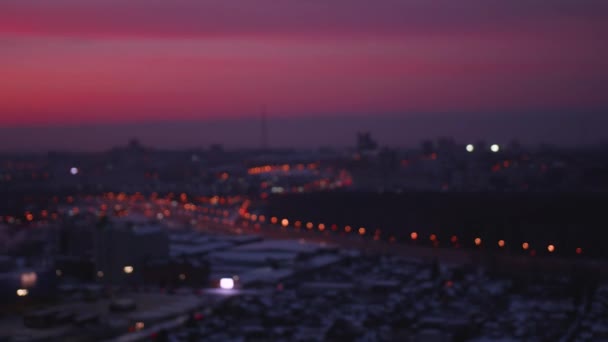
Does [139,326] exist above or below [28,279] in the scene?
below

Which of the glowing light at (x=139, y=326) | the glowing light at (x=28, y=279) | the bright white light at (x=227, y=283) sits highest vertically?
the glowing light at (x=28, y=279)

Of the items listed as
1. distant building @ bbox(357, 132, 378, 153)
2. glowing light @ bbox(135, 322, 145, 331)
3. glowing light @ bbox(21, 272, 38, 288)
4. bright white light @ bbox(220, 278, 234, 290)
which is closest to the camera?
glowing light @ bbox(135, 322, 145, 331)

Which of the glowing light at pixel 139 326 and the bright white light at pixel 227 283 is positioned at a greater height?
the bright white light at pixel 227 283

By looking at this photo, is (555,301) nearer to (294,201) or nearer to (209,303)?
(209,303)

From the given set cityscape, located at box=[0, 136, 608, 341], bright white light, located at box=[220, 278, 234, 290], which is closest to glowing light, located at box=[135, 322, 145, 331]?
cityscape, located at box=[0, 136, 608, 341]

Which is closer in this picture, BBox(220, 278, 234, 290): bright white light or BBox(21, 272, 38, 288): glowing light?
BBox(21, 272, 38, 288): glowing light

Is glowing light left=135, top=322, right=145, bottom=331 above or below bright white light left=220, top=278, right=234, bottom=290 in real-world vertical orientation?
below

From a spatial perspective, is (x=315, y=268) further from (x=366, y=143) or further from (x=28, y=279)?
(x=366, y=143)

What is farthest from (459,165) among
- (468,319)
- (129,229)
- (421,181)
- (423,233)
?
(468,319)

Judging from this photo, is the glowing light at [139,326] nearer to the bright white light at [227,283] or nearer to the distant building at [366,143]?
the bright white light at [227,283]

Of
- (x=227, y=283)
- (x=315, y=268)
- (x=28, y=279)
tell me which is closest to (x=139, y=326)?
(x=28, y=279)

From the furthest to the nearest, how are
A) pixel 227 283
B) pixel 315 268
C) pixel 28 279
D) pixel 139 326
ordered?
pixel 315 268
pixel 227 283
pixel 28 279
pixel 139 326

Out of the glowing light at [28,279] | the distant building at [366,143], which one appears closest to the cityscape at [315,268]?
the glowing light at [28,279]

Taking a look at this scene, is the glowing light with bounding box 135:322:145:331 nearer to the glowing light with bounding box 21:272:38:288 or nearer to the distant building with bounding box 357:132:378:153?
the glowing light with bounding box 21:272:38:288
